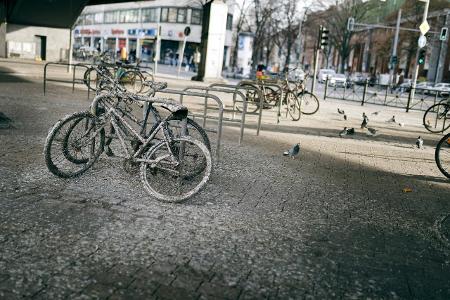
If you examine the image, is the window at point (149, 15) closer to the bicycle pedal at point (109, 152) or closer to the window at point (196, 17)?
the window at point (196, 17)

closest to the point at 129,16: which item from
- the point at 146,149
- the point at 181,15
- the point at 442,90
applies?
the point at 181,15

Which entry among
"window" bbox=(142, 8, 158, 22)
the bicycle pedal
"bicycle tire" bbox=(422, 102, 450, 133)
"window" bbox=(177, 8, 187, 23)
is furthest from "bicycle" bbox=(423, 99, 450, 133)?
"window" bbox=(142, 8, 158, 22)

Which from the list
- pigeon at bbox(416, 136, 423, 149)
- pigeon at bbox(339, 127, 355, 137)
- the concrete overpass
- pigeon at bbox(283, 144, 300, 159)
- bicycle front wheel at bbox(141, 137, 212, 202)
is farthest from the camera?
the concrete overpass

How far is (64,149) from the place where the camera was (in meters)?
5.44

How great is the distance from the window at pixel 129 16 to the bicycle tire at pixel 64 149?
71607 millimetres

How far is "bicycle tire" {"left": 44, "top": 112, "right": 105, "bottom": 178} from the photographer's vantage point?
16.9 feet

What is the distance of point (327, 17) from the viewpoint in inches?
2441

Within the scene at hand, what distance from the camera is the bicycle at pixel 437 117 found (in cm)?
1355

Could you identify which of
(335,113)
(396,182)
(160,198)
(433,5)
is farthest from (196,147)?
(433,5)

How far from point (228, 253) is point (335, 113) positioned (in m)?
13.8

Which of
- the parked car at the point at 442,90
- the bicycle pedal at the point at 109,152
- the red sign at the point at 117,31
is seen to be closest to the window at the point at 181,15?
the red sign at the point at 117,31

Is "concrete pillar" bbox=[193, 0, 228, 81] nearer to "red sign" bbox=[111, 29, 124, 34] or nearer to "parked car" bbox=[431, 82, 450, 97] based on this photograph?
"parked car" bbox=[431, 82, 450, 97]

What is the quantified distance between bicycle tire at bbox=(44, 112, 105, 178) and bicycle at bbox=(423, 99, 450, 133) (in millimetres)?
10542

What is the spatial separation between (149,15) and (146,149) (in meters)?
68.7
